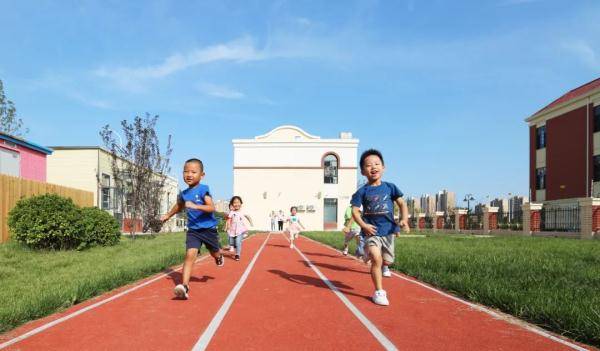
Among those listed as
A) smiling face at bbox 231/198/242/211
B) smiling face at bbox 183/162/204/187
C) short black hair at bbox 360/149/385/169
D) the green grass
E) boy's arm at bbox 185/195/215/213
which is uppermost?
short black hair at bbox 360/149/385/169

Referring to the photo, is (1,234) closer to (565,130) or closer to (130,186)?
(130,186)

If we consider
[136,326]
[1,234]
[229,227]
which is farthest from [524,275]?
[1,234]

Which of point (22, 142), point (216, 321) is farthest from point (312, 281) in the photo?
point (22, 142)

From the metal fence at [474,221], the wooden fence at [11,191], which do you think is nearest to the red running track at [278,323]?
the wooden fence at [11,191]

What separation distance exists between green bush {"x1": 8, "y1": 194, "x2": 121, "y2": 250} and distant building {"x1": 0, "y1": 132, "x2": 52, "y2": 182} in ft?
25.7

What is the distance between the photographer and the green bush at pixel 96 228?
47.3 ft

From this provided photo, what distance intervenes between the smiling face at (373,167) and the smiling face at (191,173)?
257cm

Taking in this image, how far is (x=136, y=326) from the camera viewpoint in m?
4.78

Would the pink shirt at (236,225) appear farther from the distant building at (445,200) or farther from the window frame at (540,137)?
the distant building at (445,200)

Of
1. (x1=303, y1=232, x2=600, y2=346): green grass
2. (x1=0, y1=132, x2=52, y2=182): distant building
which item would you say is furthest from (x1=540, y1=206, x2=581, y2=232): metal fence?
(x1=0, y1=132, x2=52, y2=182): distant building

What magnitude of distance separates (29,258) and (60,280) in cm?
484

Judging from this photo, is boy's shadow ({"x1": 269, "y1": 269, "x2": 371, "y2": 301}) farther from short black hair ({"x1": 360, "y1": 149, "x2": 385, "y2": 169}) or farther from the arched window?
the arched window

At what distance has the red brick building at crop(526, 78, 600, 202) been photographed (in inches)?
1158

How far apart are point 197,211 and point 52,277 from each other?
3.44m
